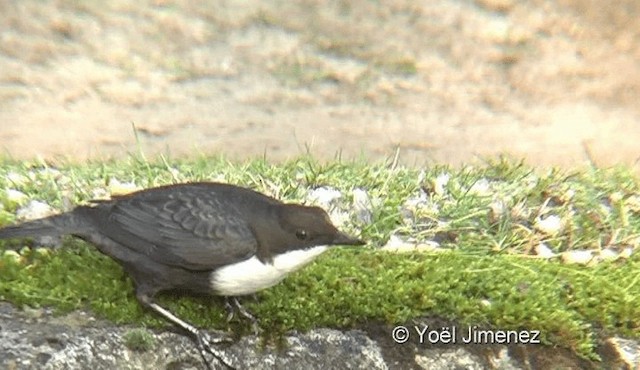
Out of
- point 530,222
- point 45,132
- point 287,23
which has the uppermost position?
point 287,23

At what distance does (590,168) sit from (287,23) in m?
2.10

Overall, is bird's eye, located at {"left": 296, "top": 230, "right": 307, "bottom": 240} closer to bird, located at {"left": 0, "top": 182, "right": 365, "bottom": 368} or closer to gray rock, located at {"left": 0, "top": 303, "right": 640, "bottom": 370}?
bird, located at {"left": 0, "top": 182, "right": 365, "bottom": 368}

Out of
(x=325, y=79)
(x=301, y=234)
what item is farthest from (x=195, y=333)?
(x=325, y=79)

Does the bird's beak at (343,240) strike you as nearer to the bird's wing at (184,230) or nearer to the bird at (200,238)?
the bird at (200,238)

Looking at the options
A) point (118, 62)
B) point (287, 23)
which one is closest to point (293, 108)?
point (287, 23)

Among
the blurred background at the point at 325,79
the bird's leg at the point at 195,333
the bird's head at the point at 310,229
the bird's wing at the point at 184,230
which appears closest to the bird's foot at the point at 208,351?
the bird's leg at the point at 195,333

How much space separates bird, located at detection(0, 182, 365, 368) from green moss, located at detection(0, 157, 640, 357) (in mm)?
162

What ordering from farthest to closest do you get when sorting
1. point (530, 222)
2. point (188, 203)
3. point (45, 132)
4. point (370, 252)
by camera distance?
point (45, 132) → point (530, 222) → point (370, 252) → point (188, 203)

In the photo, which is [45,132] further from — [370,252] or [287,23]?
[370,252]

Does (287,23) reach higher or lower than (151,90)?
higher

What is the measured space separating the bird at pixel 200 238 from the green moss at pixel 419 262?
16 cm

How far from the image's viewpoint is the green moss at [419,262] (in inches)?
179

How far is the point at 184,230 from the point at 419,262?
1174mm

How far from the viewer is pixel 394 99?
7.64 metres
